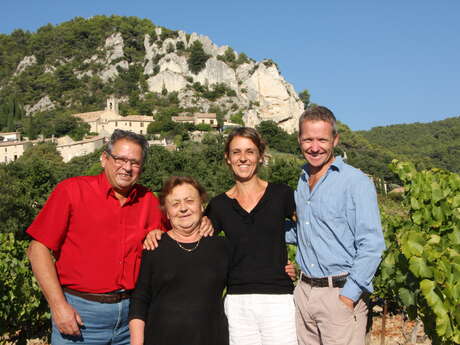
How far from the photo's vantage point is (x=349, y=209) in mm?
2646

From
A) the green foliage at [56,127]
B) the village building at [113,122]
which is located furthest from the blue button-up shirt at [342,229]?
the village building at [113,122]

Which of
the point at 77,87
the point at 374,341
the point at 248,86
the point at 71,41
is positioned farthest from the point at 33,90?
the point at 374,341

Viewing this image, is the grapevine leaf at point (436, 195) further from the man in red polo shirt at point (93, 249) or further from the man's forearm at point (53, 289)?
the man's forearm at point (53, 289)

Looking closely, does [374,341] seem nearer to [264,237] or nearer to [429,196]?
[429,196]

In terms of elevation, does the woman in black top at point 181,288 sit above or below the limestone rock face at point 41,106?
below

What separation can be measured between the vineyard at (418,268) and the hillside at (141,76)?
70248 mm

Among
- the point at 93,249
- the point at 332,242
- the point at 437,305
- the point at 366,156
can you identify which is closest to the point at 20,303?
the point at 93,249

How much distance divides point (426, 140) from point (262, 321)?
85.8 meters

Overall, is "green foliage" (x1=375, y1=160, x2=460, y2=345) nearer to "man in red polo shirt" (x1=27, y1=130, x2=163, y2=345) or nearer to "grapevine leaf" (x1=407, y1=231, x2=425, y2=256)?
"grapevine leaf" (x1=407, y1=231, x2=425, y2=256)

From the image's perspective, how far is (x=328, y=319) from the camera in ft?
8.64

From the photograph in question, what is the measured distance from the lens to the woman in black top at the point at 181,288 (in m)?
2.49

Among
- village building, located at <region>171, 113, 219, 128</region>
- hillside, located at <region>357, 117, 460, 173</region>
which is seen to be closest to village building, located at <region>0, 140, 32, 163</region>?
village building, located at <region>171, 113, 219, 128</region>

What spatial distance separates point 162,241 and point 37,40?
11572 cm

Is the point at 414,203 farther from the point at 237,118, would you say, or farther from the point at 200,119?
the point at 237,118
